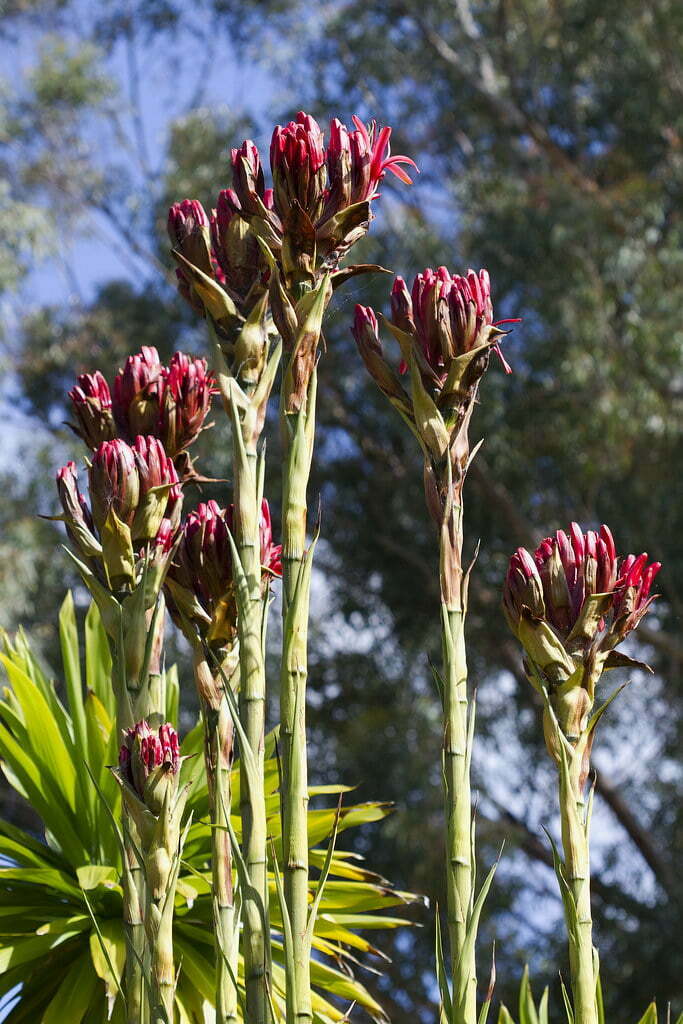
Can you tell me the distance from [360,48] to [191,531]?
974cm

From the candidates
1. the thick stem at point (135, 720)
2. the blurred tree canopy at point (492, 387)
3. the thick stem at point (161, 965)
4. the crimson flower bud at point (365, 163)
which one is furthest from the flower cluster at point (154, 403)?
the blurred tree canopy at point (492, 387)

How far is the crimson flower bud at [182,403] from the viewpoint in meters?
1.45

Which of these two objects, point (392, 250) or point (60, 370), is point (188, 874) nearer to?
point (392, 250)

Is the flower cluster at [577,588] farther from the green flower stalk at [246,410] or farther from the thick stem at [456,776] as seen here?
the green flower stalk at [246,410]

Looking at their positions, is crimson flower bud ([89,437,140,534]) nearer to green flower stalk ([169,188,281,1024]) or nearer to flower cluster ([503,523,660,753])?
green flower stalk ([169,188,281,1024])

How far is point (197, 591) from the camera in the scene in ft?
4.46

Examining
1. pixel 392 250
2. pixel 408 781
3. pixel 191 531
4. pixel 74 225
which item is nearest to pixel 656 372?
pixel 392 250

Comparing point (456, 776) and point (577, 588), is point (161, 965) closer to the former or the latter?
point (456, 776)

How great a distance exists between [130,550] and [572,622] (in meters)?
0.47

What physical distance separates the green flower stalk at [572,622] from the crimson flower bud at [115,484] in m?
0.41

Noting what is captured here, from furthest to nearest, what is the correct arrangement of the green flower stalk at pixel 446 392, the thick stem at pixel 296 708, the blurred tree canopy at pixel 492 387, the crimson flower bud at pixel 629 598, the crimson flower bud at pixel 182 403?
the blurred tree canopy at pixel 492 387, the crimson flower bud at pixel 182 403, the crimson flower bud at pixel 629 598, the green flower stalk at pixel 446 392, the thick stem at pixel 296 708

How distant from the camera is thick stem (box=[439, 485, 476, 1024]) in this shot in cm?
109

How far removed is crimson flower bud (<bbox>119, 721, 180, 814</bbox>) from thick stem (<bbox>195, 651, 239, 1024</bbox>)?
0.07 meters

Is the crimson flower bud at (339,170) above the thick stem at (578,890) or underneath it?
above
